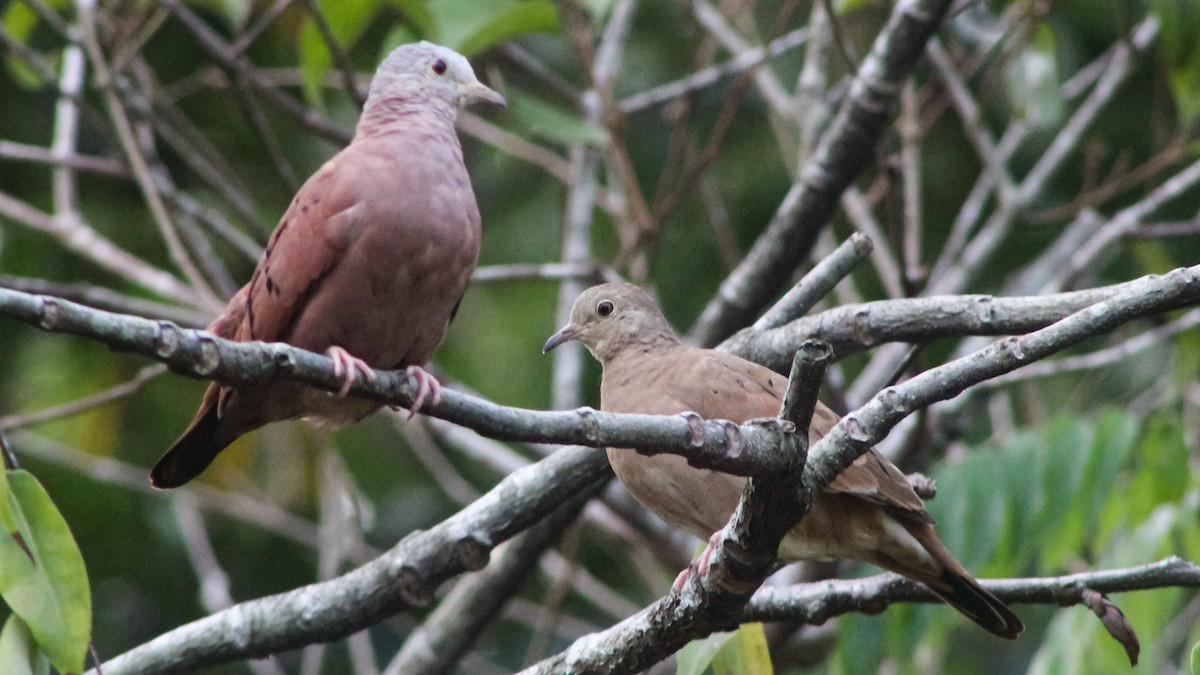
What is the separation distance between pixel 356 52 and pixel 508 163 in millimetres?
1162

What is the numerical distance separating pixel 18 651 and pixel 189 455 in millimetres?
1654

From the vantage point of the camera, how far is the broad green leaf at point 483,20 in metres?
4.50

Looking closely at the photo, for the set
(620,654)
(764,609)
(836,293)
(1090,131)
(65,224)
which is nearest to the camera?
(620,654)

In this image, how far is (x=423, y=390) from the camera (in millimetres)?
2723

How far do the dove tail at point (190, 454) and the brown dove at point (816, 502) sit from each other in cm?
115

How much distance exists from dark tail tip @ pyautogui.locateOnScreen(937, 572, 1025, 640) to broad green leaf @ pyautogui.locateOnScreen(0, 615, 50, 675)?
6.93ft

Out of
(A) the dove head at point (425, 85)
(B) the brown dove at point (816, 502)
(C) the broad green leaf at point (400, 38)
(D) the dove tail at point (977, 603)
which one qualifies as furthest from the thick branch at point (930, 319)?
(C) the broad green leaf at point (400, 38)

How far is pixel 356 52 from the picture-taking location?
7188mm

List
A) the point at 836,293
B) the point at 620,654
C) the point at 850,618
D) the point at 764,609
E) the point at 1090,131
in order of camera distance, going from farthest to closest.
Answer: the point at 1090,131 < the point at 836,293 < the point at 850,618 < the point at 764,609 < the point at 620,654

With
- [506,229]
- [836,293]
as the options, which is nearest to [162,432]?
[506,229]

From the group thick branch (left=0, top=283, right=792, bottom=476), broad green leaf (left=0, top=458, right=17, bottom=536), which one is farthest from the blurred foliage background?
broad green leaf (left=0, top=458, right=17, bottom=536)

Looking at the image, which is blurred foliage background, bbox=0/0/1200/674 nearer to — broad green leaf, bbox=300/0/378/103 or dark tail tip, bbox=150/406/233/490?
broad green leaf, bbox=300/0/378/103

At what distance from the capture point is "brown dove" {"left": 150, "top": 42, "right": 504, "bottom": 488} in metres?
3.42

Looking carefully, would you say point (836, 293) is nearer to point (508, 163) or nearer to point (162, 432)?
point (508, 163)
